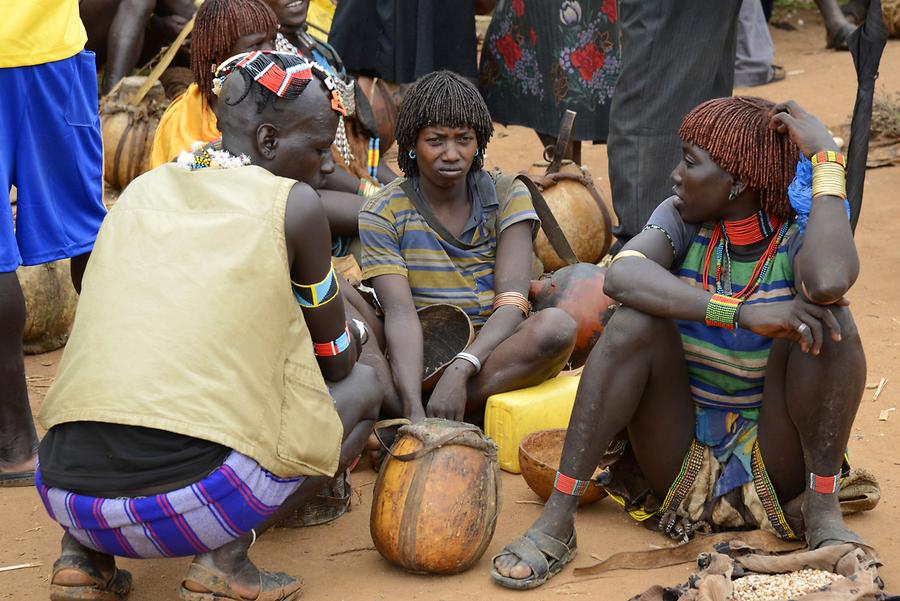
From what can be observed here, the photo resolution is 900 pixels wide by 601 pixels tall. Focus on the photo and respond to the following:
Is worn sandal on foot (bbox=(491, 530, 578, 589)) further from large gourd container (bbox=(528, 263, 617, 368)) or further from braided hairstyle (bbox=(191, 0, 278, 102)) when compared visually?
braided hairstyle (bbox=(191, 0, 278, 102))

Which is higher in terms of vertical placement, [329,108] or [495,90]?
[329,108]

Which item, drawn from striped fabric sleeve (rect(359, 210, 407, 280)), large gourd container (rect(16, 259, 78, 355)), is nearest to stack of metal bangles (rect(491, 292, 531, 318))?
striped fabric sleeve (rect(359, 210, 407, 280))

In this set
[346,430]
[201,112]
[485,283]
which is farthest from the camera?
[201,112]

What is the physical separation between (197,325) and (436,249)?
5.55 feet

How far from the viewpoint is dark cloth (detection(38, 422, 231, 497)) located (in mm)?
2723

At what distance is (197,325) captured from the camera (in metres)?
2.73

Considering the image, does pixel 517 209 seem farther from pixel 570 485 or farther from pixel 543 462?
pixel 570 485

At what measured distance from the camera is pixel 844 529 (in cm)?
309

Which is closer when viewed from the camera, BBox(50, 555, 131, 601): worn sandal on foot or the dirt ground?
BBox(50, 555, 131, 601): worn sandal on foot

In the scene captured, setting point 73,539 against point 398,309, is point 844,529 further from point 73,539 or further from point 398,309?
point 73,539

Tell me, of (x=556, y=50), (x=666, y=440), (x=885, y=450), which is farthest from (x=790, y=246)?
(x=556, y=50)

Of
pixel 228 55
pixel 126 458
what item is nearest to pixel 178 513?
pixel 126 458

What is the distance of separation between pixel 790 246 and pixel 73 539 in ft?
6.64

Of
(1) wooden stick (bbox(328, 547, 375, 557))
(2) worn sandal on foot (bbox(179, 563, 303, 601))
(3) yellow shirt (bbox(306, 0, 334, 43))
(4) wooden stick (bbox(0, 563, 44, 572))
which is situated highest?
(3) yellow shirt (bbox(306, 0, 334, 43))
